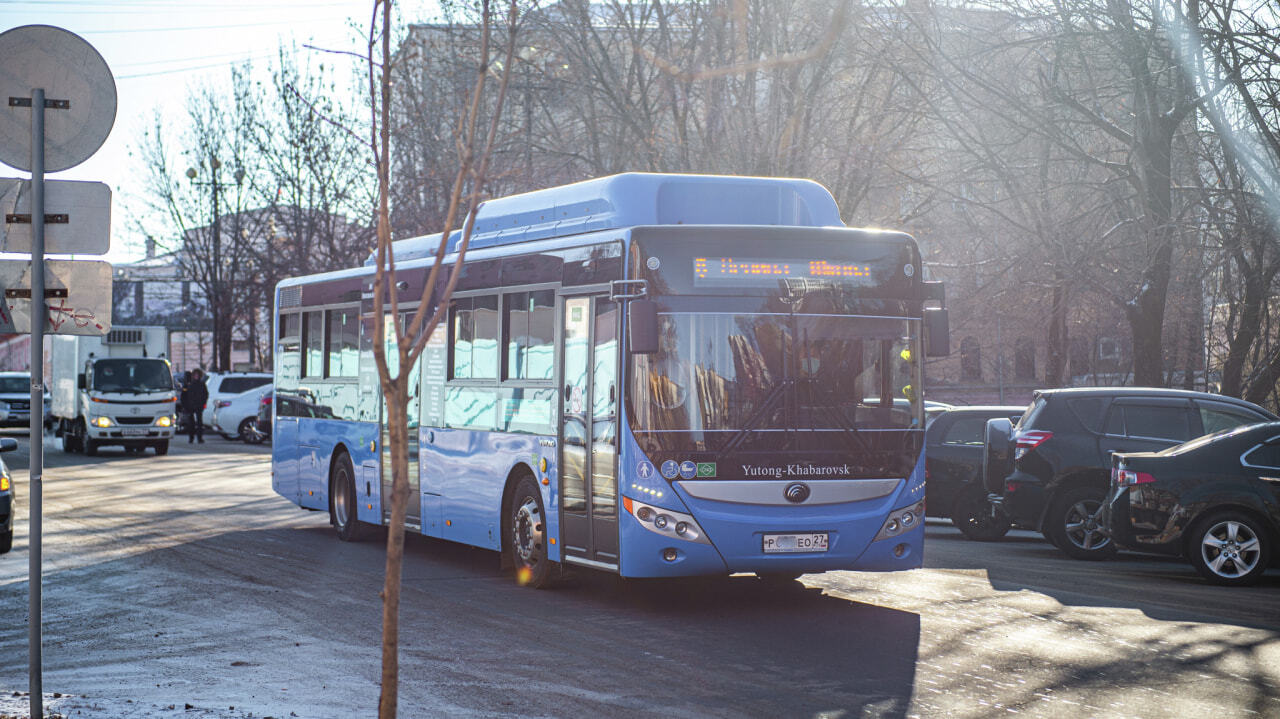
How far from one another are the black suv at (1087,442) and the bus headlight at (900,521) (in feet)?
14.3

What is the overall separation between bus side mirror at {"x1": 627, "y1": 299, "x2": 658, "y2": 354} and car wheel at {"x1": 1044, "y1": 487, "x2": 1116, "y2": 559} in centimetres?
664

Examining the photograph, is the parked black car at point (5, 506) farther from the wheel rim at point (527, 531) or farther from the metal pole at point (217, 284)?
the metal pole at point (217, 284)

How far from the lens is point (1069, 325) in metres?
55.6

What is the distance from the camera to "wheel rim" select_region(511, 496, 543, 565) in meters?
12.0

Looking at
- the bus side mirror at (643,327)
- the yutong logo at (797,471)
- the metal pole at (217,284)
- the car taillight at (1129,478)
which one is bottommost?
the car taillight at (1129,478)

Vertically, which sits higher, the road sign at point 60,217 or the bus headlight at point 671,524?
the road sign at point 60,217

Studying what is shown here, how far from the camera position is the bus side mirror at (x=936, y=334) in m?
11.2

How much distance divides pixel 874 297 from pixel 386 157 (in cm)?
640

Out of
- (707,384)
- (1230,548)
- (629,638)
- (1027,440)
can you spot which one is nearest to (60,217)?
(629,638)

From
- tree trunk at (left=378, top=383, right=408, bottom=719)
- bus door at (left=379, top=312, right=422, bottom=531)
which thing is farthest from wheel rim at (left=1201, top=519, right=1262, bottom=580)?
tree trunk at (left=378, top=383, right=408, bottom=719)

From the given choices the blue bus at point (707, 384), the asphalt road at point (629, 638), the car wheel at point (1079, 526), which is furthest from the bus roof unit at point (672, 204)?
the car wheel at point (1079, 526)

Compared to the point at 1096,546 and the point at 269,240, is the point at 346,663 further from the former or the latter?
the point at 269,240

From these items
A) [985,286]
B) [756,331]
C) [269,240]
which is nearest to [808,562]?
[756,331]

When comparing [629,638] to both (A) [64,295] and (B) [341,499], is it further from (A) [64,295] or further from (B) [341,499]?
(B) [341,499]
